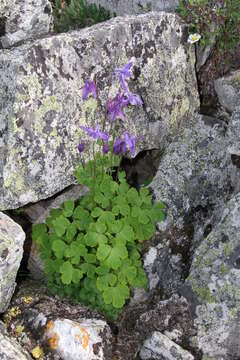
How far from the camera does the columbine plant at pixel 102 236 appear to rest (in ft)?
13.4

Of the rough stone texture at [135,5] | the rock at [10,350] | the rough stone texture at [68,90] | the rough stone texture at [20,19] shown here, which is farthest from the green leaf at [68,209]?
the rough stone texture at [135,5]

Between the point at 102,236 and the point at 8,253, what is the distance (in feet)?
2.48

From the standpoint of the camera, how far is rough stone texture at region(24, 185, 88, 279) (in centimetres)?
498

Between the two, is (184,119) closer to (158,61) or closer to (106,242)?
(158,61)

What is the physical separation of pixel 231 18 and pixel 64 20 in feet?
6.04

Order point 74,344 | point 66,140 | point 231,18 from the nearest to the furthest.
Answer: point 74,344, point 66,140, point 231,18

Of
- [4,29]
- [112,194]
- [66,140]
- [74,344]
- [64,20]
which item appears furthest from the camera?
[64,20]

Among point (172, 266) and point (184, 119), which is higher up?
point (184, 119)

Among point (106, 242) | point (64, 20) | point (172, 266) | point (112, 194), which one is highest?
point (64, 20)

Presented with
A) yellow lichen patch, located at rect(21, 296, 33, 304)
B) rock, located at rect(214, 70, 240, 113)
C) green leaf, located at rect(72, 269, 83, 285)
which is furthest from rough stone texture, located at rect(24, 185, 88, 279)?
rock, located at rect(214, 70, 240, 113)

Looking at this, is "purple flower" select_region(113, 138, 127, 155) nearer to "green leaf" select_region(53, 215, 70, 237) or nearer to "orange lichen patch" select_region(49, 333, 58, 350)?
"green leaf" select_region(53, 215, 70, 237)

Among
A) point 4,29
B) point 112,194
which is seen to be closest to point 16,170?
point 112,194

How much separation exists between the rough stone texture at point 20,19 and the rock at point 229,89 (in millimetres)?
1941

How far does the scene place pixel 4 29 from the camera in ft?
16.1
